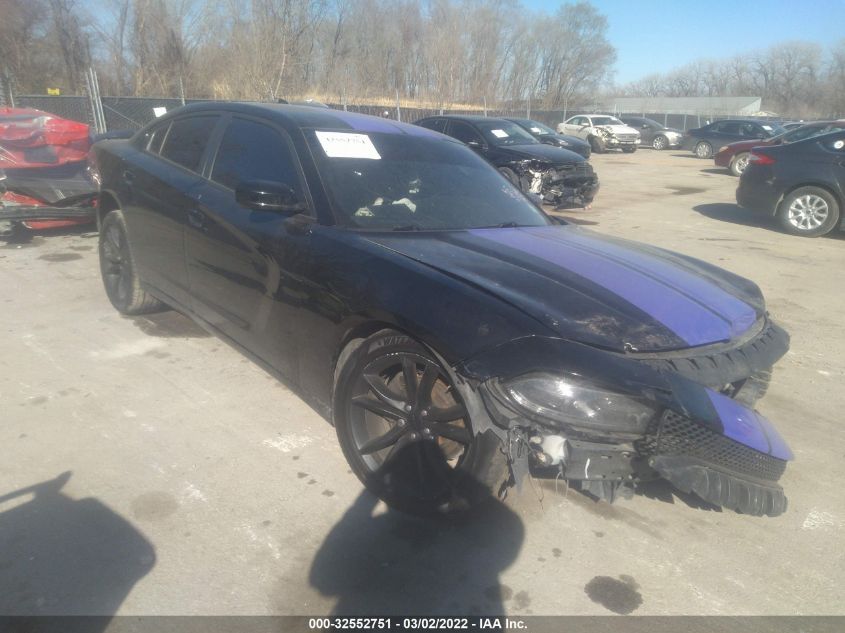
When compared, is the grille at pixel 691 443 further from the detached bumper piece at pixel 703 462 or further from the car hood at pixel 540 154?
the car hood at pixel 540 154

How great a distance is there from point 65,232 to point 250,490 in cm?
643

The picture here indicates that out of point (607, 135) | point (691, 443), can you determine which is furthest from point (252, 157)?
point (607, 135)

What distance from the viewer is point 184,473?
9.33 feet

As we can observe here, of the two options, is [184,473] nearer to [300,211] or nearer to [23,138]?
[300,211]

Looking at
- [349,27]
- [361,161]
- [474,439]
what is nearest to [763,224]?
[361,161]

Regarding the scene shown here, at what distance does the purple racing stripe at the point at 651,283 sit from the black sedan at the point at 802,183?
732cm

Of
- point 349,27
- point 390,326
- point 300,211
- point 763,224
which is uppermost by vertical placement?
point 349,27

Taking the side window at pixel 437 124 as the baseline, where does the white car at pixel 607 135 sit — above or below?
below

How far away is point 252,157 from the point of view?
3.39 metres

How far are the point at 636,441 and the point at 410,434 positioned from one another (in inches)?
34.7

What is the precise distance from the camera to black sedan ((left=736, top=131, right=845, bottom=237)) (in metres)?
8.70

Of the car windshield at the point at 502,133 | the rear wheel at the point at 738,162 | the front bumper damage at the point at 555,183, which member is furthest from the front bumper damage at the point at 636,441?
the rear wheel at the point at 738,162

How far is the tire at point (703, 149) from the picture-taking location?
24050 millimetres

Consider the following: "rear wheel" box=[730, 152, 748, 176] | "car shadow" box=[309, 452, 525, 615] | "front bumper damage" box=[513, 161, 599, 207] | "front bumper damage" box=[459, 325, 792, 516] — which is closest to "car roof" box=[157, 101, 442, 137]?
"front bumper damage" box=[459, 325, 792, 516]
